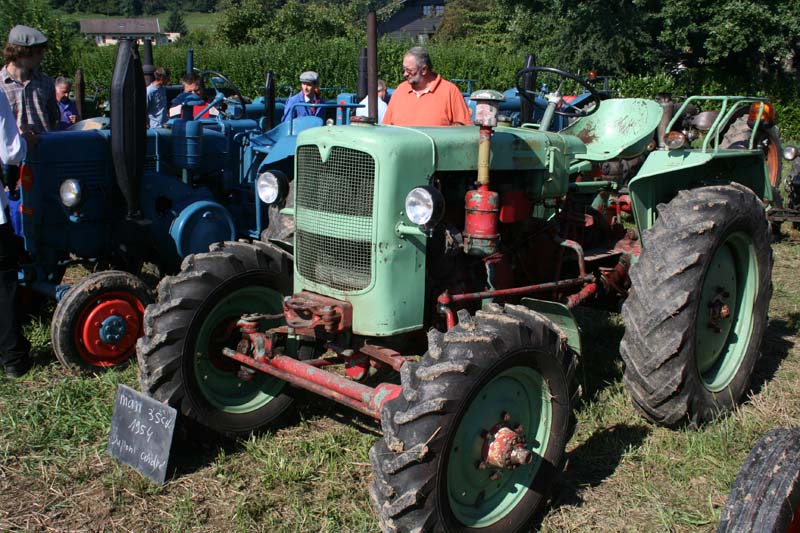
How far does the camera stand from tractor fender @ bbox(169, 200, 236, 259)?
593 centimetres

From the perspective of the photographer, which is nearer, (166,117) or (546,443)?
(546,443)

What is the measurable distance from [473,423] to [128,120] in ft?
11.6

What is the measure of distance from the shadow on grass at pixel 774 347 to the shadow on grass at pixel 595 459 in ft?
3.53

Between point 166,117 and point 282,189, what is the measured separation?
5.89 m

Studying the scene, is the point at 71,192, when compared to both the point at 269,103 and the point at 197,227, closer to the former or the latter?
the point at 197,227

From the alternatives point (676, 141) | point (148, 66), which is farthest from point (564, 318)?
point (148, 66)

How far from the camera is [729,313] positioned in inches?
163

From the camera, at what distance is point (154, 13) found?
95.1 meters

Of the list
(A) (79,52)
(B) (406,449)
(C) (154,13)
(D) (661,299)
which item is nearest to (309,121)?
(D) (661,299)

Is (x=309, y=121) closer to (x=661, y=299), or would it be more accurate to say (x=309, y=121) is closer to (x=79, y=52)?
(x=661, y=299)

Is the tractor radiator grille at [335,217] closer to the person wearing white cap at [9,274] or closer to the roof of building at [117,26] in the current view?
the person wearing white cap at [9,274]

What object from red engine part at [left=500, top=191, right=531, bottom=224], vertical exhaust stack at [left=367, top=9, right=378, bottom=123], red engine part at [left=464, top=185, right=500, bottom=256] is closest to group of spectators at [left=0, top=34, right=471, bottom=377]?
vertical exhaust stack at [left=367, top=9, right=378, bottom=123]

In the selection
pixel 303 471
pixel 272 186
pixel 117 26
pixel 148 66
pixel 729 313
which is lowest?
pixel 303 471

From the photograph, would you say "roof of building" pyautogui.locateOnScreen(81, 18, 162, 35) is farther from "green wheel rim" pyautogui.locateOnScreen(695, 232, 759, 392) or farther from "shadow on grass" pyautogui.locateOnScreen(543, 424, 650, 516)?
"shadow on grass" pyautogui.locateOnScreen(543, 424, 650, 516)
